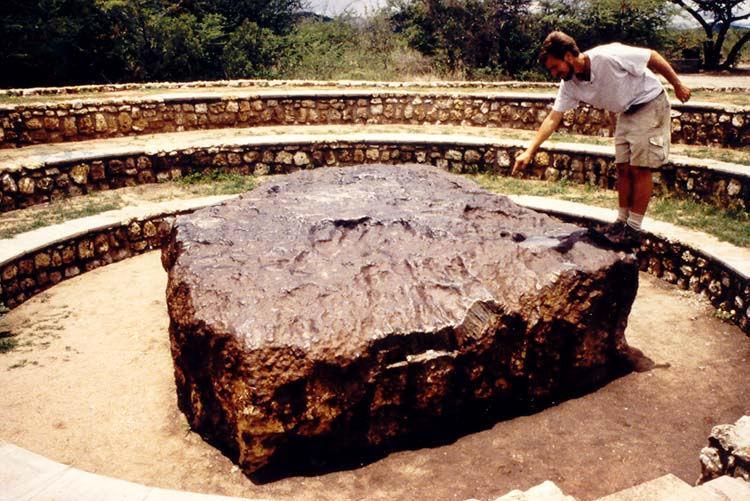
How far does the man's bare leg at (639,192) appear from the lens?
12.6 ft

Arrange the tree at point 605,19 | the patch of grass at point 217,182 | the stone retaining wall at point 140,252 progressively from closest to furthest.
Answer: the stone retaining wall at point 140,252 → the patch of grass at point 217,182 → the tree at point 605,19

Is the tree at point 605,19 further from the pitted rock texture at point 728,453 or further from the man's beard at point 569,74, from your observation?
the pitted rock texture at point 728,453

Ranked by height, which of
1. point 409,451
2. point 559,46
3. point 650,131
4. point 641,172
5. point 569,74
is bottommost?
point 409,451

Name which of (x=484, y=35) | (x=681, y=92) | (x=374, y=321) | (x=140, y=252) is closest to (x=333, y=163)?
(x=140, y=252)

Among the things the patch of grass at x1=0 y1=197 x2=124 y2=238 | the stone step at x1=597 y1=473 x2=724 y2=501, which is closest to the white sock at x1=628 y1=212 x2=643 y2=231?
the stone step at x1=597 y1=473 x2=724 y2=501

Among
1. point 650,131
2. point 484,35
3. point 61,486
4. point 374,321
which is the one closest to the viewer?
point 61,486

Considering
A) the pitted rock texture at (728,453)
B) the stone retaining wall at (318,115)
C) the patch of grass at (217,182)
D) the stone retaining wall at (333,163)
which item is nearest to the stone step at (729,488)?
the pitted rock texture at (728,453)

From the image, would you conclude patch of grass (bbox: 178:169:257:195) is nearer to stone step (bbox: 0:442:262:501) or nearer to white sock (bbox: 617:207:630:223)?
white sock (bbox: 617:207:630:223)

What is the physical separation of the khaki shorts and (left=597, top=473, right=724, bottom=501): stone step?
228cm

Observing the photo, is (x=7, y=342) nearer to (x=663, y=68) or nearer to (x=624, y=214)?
(x=624, y=214)

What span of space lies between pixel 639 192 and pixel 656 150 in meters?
0.28

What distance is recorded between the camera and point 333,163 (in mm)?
8070

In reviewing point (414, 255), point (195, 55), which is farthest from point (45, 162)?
point (195, 55)

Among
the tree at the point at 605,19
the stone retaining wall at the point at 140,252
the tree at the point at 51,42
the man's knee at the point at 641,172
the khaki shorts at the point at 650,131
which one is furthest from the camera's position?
the tree at the point at 605,19
